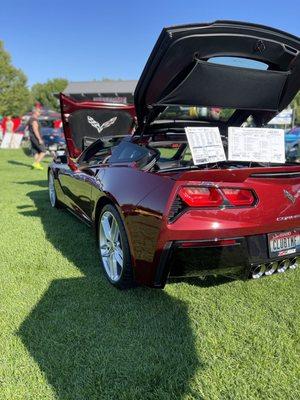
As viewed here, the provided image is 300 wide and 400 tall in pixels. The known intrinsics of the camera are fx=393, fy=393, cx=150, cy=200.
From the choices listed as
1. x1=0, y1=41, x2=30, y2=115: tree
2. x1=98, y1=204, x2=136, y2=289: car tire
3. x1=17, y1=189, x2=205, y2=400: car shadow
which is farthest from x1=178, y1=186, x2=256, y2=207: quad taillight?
x1=0, y1=41, x2=30, y2=115: tree

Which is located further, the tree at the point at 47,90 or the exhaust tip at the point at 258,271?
the tree at the point at 47,90

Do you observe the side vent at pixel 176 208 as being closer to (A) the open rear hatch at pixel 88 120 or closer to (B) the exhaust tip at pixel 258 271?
(B) the exhaust tip at pixel 258 271

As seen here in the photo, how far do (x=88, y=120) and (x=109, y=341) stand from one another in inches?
154

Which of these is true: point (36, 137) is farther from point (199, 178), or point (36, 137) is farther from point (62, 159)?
point (199, 178)

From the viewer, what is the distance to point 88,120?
5777mm

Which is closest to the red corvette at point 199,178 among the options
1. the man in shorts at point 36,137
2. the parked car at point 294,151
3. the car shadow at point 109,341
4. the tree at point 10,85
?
the car shadow at point 109,341

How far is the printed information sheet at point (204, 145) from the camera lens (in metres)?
2.90

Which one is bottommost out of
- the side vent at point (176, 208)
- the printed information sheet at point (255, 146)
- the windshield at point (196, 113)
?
the side vent at point (176, 208)

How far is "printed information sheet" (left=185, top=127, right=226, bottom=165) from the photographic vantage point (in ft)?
9.51

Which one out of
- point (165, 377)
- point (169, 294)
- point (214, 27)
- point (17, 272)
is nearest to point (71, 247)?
point (17, 272)

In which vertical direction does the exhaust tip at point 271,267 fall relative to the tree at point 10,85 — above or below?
below

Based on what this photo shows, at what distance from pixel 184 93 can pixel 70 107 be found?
8.72 feet

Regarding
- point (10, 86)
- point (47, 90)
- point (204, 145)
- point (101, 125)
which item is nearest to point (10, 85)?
point (10, 86)

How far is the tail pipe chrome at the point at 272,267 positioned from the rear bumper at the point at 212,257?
0.05m
